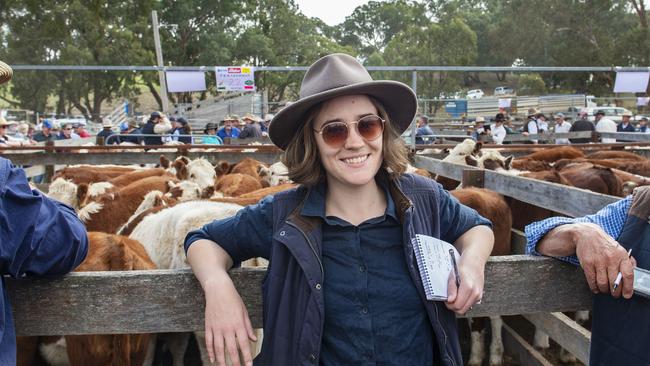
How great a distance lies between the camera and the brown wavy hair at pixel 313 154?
2010mm

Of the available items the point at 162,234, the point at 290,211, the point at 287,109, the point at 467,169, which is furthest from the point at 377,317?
the point at 467,169

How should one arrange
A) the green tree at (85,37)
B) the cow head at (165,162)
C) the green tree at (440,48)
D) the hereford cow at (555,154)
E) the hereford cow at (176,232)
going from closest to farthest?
the hereford cow at (176,232) < the cow head at (165,162) < the hereford cow at (555,154) < the green tree at (85,37) < the green tree at (440,48)

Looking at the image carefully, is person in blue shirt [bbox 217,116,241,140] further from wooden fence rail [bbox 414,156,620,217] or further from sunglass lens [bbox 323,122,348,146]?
sunglass lens [bbox 323,122,348,146]

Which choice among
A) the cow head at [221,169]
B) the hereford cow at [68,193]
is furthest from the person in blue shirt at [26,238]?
the cow head at [221,169]

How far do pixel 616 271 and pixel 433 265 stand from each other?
0.58 m

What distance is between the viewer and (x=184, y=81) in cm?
1005

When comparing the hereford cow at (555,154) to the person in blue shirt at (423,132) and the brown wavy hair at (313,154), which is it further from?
the brown wavy hair at (313,154)

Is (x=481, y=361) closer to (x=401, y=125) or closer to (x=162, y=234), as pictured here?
(x=162, y=234)

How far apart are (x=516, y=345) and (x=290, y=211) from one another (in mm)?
3719

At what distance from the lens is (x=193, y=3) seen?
123 feet

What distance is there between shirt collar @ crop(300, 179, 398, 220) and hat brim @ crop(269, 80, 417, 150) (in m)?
0.26

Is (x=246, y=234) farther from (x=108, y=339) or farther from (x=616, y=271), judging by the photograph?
(x=108, y=339)

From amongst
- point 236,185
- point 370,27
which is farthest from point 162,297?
point 370,27

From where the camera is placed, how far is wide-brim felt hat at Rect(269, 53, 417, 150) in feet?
6.29
